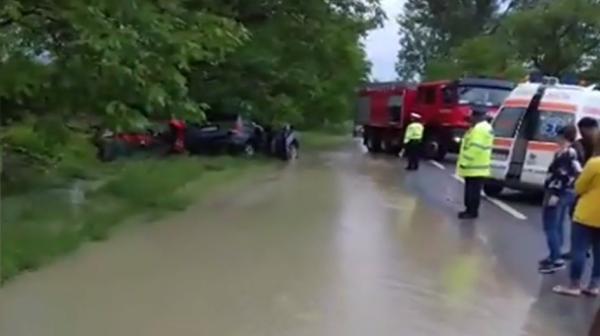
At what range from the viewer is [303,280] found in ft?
35.0

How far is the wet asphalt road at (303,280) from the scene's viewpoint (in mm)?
8711

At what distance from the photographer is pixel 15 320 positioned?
28.1ft

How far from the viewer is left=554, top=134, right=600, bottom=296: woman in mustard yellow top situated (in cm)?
995

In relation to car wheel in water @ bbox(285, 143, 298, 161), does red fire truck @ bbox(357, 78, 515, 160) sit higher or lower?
higher

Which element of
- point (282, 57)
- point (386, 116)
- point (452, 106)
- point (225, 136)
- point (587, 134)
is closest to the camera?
point (587, 134)

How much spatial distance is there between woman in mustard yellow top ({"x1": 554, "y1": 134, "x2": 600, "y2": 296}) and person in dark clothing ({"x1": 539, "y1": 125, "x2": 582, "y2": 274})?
736 mm

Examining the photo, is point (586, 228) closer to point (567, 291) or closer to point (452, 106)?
point (567, 291)

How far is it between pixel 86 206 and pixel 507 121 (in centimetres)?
863

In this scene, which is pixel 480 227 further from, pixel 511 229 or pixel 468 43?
pixel 468 43

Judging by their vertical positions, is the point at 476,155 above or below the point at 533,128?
below

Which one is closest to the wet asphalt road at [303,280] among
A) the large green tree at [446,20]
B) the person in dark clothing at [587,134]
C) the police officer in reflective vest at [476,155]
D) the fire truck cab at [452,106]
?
the police officer in reflective vest at [476,155]

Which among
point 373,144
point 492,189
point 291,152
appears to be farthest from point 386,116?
point 492,189

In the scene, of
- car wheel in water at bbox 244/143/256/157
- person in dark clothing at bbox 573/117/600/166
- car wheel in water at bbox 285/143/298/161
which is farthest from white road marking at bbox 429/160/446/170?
person in dark clothing at bbox 573/117/600/166

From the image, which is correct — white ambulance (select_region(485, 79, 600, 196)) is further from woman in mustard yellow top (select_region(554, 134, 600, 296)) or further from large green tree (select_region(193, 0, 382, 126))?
woman in mustard yellow top (select_region(554, 134, 600, 296))
